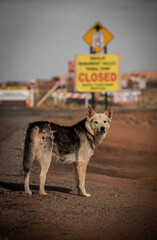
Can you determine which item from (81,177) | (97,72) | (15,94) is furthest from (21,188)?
(15,94)

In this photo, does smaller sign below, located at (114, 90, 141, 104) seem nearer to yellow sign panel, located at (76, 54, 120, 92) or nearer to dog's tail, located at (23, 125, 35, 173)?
yellow sign panel, located at (76, 54, 120, 92)

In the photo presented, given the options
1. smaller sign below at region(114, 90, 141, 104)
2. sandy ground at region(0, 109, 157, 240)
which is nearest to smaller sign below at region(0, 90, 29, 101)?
smaller sign below at region(114, 90, 141, 104)

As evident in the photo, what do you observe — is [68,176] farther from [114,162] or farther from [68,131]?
[114,162]

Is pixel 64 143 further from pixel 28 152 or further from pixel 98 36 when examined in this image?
pixel 98 36

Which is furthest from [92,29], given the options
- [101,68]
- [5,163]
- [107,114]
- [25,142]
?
[25,142]

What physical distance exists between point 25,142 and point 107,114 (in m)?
1.87

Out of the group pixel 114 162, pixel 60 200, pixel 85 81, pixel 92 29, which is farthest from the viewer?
pixel 85 81

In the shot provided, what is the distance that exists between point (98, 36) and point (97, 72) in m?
1.85

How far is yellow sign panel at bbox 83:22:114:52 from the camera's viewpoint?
19.6 m

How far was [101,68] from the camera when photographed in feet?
68.1

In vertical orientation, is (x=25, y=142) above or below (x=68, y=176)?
above

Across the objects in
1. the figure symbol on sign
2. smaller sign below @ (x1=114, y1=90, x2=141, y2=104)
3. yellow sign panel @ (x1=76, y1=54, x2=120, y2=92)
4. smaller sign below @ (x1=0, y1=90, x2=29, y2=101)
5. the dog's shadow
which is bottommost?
smaller sign below @ (x1=114, y1=90, x2=141, y2=104)

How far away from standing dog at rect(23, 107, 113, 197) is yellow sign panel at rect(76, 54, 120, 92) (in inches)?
471

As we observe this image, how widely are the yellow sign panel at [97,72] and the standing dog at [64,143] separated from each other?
11965mm
